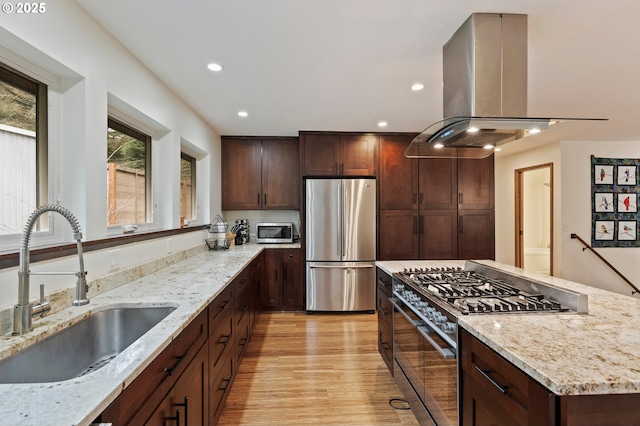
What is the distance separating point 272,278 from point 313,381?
179 centimetres

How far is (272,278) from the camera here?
13.2 feet

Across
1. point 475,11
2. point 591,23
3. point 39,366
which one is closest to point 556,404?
point 39,366

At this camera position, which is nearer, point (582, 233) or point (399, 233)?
point (399, 233)

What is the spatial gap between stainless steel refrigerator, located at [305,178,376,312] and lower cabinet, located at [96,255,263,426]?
152 centimetres

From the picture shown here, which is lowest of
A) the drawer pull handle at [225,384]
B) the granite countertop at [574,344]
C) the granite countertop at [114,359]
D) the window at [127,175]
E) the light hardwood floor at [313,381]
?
the light hardwood floor at [313,381]

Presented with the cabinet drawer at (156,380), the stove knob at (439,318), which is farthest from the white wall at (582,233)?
the cabinet drawer at (156,380)

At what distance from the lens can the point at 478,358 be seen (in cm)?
116

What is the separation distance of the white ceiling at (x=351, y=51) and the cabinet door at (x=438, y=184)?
1.03 m

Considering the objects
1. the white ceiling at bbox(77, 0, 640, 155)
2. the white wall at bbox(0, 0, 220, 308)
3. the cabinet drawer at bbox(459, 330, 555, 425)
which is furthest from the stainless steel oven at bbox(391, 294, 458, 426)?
the white wall at bbox(0, 0, 220, 308)

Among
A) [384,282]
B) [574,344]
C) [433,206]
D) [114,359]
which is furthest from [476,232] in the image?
[114,359]

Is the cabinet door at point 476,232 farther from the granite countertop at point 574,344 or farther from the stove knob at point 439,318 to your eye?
the stove knob at point 439,318

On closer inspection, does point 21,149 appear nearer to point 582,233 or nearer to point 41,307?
point 41,307

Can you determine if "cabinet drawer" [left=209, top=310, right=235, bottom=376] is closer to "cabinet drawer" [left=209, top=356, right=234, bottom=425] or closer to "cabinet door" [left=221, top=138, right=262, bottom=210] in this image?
"cabinet drawer" [left=209, top=356, right=234, bottom=425]

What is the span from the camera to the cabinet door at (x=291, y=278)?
4027 mm
